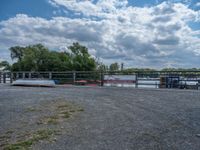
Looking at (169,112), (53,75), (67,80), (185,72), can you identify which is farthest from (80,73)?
(169,112)

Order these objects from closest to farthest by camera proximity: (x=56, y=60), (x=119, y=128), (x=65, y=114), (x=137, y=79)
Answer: (x=119, y=128), (x=65, y=114), (x=137, y=79), (x=56, y=60)

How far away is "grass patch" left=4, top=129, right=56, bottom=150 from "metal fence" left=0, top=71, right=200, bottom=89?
368 inches

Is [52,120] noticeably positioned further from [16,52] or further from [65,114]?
[16,52]

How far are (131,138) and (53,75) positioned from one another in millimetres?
14361

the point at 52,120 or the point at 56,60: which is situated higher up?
the point at 56,60

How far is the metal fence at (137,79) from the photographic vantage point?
11.2 meters

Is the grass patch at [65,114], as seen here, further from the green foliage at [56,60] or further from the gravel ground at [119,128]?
the green foliage at [56,60]

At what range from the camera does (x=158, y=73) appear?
1184 centimetres

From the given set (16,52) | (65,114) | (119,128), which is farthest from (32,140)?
(16,52)

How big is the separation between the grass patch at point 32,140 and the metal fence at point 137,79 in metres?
9.34

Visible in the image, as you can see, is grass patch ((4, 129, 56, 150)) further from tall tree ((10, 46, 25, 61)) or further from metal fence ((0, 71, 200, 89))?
tall tree ((10, 46, 25, 61))

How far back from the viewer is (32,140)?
9.83 ft

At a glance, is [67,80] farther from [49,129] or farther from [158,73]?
[49,129]

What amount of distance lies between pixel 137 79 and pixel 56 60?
25.9m
